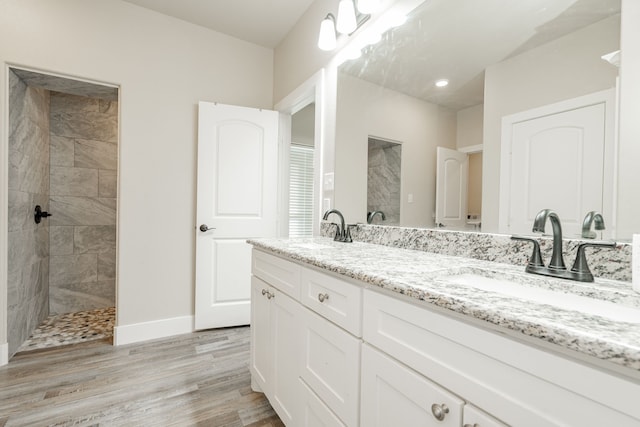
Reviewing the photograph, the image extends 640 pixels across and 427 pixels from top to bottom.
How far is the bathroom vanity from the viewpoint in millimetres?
448

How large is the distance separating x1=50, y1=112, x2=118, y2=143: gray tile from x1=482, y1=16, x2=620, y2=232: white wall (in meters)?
3.58

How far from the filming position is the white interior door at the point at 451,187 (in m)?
1.31

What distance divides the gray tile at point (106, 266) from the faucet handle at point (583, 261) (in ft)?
12.5

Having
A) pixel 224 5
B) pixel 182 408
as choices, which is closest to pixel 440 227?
pixel 182 408

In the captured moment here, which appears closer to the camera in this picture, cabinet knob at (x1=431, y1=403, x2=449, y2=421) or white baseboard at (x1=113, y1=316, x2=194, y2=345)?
cabinet knob at (x1=431, y1=403, x2=449, y2=421)

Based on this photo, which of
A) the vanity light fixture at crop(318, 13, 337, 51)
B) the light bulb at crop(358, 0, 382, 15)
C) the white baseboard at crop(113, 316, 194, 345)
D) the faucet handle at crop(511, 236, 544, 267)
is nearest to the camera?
the faucet handle at crop(511, 236, 544, 267)

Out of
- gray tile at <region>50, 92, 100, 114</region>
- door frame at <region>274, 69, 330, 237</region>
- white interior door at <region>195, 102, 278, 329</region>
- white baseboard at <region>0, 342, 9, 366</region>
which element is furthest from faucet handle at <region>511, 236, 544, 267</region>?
gray tile at <region>50, 92, 100, 114</region>

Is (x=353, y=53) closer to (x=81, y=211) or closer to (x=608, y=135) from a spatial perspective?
(x=608, y=135)

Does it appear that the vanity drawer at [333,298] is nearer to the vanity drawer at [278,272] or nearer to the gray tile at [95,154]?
the vanity drawer at [278,272]

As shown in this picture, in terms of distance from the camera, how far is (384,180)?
5.73ft

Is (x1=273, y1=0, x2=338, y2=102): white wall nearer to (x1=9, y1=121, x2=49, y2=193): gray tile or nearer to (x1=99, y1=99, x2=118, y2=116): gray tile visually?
(x1=99, y1=99, x2=118, y2=116): gray tile

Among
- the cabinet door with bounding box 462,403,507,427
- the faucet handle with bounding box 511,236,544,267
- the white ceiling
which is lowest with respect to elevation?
the cabinet door with bounding box 462,403,507,427

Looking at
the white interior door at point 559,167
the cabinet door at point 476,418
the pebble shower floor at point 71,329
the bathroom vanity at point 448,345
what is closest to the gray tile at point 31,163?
the pebble shower floor at point 71,329

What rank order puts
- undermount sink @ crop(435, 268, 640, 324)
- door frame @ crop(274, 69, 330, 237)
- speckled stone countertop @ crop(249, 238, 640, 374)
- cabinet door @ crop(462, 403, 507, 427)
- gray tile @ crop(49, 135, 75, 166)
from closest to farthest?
speckled stone countertop @ crop(249, 238, 640, 374), cabinet door @ crop(462, 403, 507, 427), undermount sink @ crop(435, 268, 640, 324), door frame @ crop(274, 69, 330, 237), gray tile @ crop(49, 135, 75, 166)
